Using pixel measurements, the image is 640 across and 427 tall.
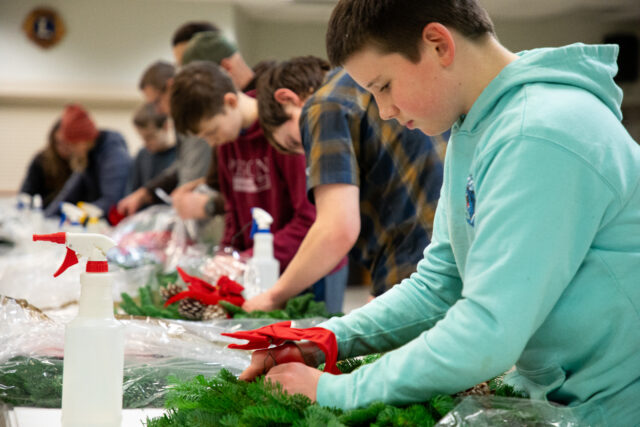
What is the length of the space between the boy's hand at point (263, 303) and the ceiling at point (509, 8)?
22.0 ft

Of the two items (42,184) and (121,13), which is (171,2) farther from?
(42,184)

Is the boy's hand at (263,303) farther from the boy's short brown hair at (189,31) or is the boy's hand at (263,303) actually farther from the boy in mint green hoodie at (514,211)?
the boy's short brown hair at (189,31)

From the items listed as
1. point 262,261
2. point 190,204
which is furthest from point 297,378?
point 190,204

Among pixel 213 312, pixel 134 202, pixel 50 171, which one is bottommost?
pixel 50 171

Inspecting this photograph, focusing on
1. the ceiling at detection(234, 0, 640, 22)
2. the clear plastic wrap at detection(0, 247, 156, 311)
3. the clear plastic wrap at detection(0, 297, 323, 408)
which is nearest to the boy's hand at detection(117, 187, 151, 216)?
the clear plastic wrap at detection(0, 247, 156, 311)

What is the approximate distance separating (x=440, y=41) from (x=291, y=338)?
1.35 ft

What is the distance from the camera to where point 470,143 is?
2.78ft

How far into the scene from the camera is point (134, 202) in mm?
3293

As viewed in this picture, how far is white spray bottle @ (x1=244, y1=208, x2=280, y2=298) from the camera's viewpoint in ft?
5.97

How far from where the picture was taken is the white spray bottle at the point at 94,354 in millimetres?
802

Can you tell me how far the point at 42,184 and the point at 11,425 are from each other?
3.90m

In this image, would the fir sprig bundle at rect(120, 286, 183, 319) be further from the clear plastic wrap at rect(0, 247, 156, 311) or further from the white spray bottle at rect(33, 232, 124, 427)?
the white spray bottle at rect(33, 232, 124, 427)

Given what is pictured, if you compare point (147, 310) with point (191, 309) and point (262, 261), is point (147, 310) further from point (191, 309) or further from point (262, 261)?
point (262, 261)

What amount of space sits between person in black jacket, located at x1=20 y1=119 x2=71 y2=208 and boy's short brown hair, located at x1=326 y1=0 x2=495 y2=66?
3.70m
